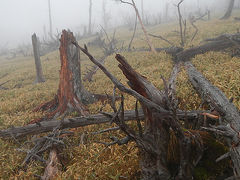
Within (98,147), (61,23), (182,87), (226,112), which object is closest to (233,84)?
(182,87)

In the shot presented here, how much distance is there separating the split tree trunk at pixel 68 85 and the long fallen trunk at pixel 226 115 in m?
3.95

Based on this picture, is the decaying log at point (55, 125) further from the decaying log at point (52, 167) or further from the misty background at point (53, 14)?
the misty background at point (53, 14)

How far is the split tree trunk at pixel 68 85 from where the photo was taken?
21.5 ft

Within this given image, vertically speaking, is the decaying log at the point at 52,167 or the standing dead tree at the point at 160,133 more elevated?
the standing dead tree at the point at 160,133

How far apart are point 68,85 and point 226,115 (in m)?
5.16

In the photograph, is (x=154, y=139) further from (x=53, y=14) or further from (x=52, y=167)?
(x=53, y=14)

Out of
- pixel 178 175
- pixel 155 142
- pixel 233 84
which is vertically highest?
pixel 233 84

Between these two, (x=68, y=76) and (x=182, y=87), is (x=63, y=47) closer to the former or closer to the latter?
(x=68, y=76)

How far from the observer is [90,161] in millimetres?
3990

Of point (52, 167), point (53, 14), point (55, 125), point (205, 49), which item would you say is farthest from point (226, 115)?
point (53, 14)

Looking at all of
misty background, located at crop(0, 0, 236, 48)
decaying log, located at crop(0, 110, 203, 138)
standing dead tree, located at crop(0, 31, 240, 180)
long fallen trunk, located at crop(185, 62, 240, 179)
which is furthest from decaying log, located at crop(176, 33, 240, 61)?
misty background, located at crop(0, 0, 236, 48)

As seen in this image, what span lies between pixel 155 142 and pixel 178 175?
1.85 ft

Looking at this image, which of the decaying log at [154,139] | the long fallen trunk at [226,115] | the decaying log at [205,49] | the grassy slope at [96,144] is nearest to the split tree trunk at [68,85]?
the grassy slope at [96,144]

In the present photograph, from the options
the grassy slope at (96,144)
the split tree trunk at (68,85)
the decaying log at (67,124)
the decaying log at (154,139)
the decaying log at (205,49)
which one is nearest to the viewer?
the decaying log at (154,139)
